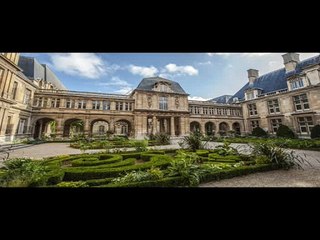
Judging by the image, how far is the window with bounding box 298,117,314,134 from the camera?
19328mm

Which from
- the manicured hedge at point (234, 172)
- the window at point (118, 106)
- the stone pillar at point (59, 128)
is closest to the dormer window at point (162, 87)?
the window at point (118, 106)

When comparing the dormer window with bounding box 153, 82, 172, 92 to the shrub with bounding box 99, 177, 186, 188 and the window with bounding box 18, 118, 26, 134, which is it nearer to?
the window with bounding box 18, 118, 26, 134

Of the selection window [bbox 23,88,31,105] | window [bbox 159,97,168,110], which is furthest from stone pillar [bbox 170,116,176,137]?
window [bbox 23,88,31,105]

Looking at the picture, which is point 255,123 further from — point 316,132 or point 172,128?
point 172,128

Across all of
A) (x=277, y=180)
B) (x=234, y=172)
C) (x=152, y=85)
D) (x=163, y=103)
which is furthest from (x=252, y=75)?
(x=234, y=172)

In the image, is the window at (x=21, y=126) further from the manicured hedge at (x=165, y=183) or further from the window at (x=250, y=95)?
the window at (x=250, y=95)

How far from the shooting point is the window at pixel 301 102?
19.8 metres
